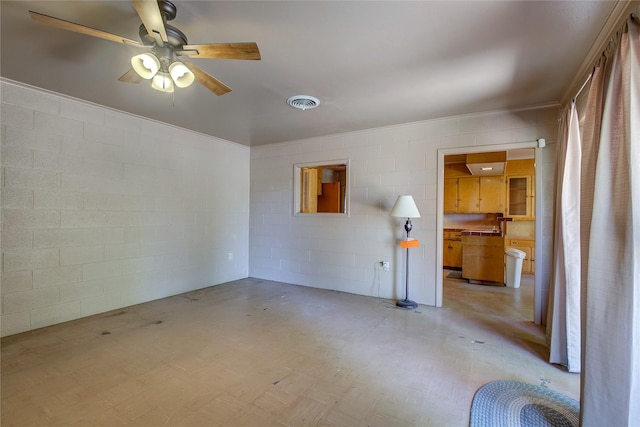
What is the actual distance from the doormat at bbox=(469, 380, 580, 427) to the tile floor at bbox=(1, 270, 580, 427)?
3.3 inches

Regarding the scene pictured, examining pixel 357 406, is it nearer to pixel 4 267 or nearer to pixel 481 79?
pixel 481 79

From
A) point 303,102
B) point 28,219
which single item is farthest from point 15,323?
point 303,102

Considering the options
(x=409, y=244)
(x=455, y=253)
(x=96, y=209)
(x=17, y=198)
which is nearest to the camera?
(x=17, y=198)

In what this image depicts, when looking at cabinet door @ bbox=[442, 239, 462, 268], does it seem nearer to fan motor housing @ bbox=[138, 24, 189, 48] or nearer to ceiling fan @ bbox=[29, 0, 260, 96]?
ceiling fan @ bbox=[29, 0, 260, 96]

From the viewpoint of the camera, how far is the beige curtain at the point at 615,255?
54.5 inches

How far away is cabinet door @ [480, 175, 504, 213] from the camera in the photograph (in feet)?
21.4

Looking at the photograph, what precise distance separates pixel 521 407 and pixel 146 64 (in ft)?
10.8

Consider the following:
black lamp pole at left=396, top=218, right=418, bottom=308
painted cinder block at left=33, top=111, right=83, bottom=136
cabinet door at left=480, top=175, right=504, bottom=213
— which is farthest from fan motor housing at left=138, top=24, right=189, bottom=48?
cabinet door at left=480, top=175, right=504, bottom=213

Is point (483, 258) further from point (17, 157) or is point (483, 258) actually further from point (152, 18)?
point (17, 157)

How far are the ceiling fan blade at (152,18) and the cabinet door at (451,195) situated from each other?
666 centimetres

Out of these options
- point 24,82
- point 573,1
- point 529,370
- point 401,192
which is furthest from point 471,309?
point 24,82

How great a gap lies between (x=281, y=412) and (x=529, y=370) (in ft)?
6.61

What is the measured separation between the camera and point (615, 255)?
1.46 meters

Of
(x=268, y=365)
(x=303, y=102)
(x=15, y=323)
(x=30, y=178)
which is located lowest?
(x=268, y=365)
